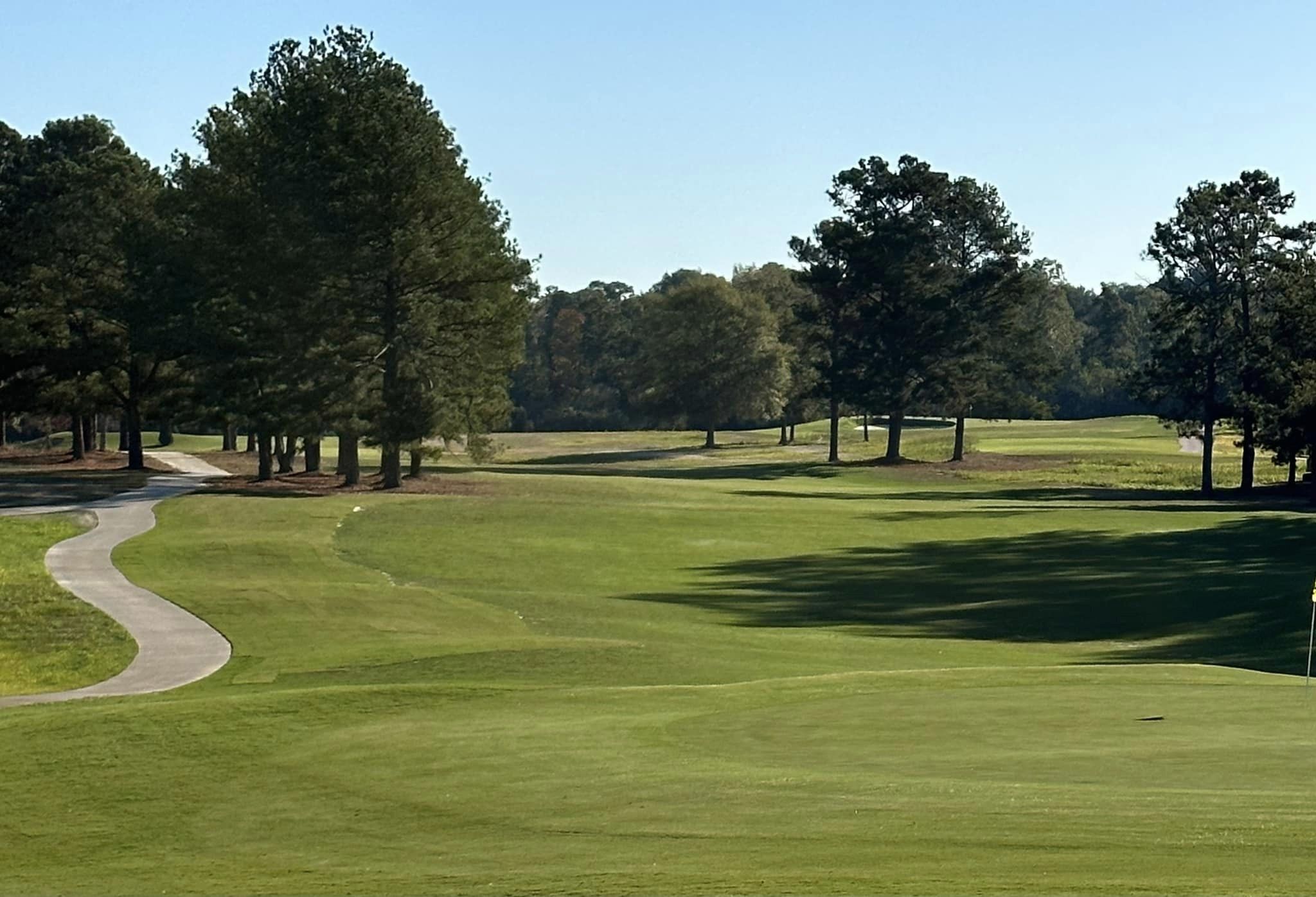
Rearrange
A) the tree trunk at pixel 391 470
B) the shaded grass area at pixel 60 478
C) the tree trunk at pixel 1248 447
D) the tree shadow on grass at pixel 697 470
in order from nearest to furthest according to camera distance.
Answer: the shaded grass area at pixel 60 478 → the tree trunk at pixel 391 470 → the tree trunk at pixel 1248 447 → the tree shadow on grass at pixel 697 470

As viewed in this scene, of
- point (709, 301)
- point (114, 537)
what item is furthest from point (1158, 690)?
point (709, 301)

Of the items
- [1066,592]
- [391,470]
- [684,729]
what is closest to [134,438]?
[391,470]

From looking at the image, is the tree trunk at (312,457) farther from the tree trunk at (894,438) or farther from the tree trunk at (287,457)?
the tree trunk at (894,438)

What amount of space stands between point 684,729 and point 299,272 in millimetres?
50249

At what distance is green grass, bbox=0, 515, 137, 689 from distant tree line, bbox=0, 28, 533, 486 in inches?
1059

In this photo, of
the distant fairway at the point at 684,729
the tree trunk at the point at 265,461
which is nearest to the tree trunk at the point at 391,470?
the tree trunk at the point at 265,461

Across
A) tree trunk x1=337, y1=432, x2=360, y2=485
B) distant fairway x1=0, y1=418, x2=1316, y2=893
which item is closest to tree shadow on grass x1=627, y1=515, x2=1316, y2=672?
distant fairway x1=0, y1=418, x2=1316, y2=893

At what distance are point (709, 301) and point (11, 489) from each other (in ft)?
245

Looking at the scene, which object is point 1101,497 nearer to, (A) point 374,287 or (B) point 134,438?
(A) point 374,287

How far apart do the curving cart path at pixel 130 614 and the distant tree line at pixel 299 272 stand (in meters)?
10.4

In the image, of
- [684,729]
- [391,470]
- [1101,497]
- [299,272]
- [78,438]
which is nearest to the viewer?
[684,729]

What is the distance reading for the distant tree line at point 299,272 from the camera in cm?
6462

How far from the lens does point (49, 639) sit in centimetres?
3139

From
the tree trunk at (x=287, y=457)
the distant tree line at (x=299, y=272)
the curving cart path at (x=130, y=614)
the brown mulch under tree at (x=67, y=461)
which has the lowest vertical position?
the curving cart path at (x=130, y=614)
